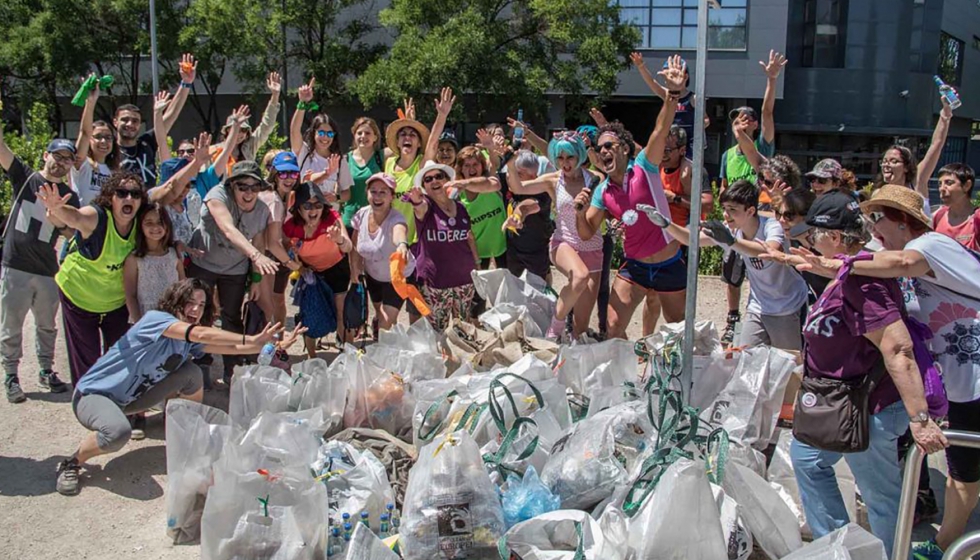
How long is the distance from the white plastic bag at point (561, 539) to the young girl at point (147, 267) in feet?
9.21

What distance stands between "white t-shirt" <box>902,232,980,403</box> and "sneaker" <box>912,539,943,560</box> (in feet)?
2.22

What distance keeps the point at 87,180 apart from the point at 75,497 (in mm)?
2527

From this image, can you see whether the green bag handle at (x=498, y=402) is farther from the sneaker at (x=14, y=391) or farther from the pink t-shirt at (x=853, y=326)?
the sneaker at (x=14, y=391)

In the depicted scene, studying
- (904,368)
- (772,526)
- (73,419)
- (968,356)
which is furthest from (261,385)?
(968,356)

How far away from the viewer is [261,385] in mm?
4211

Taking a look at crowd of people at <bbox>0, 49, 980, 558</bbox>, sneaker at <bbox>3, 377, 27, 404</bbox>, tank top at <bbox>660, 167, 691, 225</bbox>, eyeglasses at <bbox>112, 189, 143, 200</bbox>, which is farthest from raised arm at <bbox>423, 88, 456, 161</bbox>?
sneaker at <bbox>3, 377, 27, 404</bbox>

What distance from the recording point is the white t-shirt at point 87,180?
5.68 metres

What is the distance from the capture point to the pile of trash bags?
116 inches

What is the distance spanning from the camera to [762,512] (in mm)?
3221

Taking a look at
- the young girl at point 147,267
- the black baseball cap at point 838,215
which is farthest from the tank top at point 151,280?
the black baseball cap at point 838,215

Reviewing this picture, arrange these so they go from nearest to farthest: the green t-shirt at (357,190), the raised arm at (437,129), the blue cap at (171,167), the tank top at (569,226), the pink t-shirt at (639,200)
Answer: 1. the pink t-shirt at (639,200)
2. the tank top at (569,226)
3. the blue cap at (171,167)
4. the raised arm at (437,129)
5. the green t-shirt at (357,190)

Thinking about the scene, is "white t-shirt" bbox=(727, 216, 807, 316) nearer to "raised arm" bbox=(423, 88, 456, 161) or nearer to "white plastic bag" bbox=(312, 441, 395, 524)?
"white plastic bag" bbox=(312, 441, 395, 524)

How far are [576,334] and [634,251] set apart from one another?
80cm

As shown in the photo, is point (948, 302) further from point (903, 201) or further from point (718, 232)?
point (718, 232)
